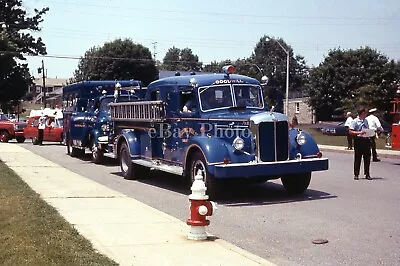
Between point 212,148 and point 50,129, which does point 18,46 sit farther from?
point 212,148

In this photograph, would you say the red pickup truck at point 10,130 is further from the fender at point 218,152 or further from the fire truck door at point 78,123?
the fender at point 218,152

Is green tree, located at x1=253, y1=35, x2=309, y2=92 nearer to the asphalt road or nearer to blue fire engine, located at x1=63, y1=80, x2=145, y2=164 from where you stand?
blue fire engine, located at x1=63, y1=80, x2=145, y2=164

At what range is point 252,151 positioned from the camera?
1158cm

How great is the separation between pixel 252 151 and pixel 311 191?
7.45 ft

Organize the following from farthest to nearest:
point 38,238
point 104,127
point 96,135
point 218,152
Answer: point 96,135 < point 104,127 < point 218,152 < point 38,238

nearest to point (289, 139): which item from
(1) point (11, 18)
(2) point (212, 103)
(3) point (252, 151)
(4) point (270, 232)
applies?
(3) point (252, 151)

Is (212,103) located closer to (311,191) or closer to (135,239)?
(311,191)

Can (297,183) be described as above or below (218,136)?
below

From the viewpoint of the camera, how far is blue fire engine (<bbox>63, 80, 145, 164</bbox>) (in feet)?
62.1

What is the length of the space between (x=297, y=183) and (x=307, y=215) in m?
2.52

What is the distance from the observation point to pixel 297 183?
41.4ft

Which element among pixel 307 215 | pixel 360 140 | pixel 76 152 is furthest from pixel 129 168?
pixel 76 152

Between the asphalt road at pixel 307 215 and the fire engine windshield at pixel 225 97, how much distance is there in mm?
1877

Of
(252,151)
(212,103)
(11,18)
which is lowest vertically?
Result: (252,151)
